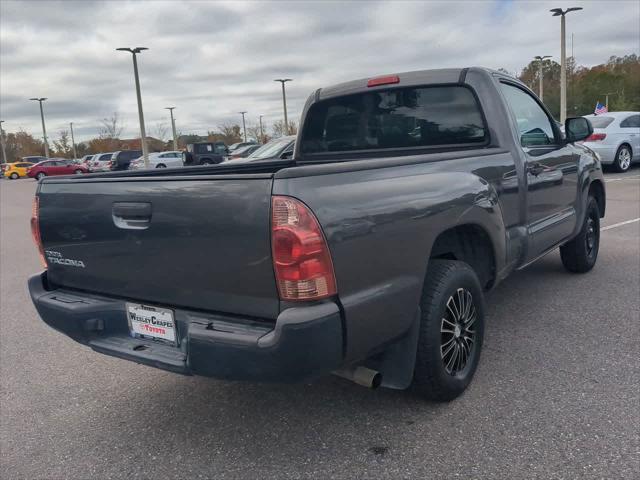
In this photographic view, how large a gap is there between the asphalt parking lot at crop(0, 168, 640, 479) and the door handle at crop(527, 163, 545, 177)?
1129mm

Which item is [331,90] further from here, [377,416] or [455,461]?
[455,461]

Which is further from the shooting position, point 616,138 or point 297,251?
point 616,138

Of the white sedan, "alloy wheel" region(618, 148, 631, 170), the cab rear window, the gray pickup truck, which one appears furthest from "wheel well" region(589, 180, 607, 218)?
the white sedan

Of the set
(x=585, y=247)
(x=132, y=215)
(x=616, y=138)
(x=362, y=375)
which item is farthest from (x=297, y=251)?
(x=616, y=138)

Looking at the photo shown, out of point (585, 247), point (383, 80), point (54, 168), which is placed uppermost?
point (383, 80)

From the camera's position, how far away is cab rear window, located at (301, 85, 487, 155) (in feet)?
12.7

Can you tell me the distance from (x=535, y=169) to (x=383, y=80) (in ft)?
4.13

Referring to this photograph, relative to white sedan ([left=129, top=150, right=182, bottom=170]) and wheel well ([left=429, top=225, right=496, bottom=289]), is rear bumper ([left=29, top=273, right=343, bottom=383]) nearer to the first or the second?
wheel well ([left=429, top=225, right=496, bottom=289])

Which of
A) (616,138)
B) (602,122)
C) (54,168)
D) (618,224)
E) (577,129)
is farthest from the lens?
(54,168)

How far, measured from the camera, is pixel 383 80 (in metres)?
4.05

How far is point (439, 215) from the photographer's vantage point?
2.85m

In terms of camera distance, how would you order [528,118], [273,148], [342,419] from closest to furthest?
[342,419] → [528,118] → [273,148]

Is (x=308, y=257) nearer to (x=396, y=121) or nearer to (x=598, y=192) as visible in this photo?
(x=396, y=121)

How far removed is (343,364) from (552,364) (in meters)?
1.74
